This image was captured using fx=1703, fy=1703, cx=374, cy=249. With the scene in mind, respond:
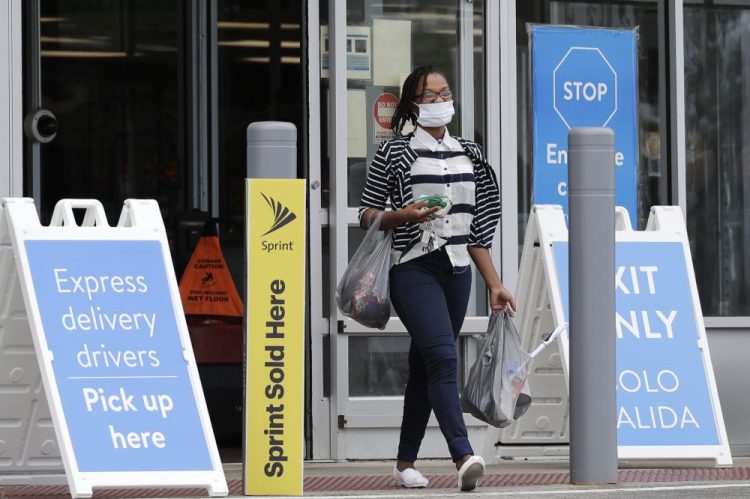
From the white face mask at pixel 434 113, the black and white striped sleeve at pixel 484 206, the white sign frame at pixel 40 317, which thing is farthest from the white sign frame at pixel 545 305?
the white sign frame at pixel 40 317

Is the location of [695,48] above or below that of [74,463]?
above

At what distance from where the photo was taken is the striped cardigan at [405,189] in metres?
6.70

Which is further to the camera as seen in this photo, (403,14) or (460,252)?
(403,14)

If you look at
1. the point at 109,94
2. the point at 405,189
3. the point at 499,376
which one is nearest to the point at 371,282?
the point at 405,189

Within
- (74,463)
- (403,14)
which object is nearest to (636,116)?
(403,14)

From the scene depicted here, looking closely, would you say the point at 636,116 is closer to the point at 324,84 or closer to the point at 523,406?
the point at 324,84

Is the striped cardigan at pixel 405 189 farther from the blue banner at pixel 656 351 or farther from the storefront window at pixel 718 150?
the storefront window at pixel 718 150

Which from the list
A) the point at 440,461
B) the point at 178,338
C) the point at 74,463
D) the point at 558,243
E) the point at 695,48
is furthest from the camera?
the point at 695,48

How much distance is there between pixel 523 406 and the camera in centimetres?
683

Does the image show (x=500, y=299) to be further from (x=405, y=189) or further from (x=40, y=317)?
(x=40, y=317)

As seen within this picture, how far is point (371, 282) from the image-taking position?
6.64 meters

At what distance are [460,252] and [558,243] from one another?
101cm

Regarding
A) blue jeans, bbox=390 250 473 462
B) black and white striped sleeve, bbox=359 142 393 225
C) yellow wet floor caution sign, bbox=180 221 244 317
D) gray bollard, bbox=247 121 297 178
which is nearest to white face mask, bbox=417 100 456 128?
black and white striped sleeve, bbox=359 142 393 225

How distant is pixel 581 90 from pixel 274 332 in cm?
307
